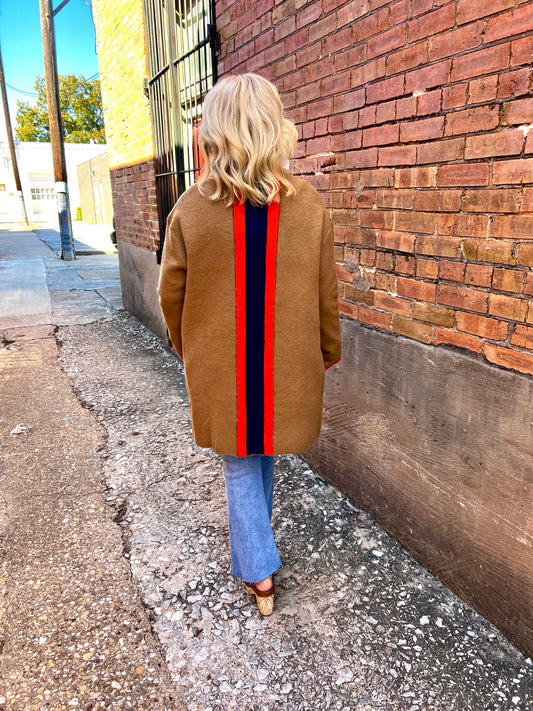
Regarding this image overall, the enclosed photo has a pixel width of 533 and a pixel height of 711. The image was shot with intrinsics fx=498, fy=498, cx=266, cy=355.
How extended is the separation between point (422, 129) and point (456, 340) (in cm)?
83

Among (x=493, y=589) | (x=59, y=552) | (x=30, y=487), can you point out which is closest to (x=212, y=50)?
(x=30, y=487)

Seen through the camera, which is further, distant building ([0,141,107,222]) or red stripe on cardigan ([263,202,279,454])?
distant building ([0,141,107,222])

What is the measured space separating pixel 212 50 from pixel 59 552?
11.2ft

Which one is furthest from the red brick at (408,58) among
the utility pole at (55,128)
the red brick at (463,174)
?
the utility pole at (55,128)

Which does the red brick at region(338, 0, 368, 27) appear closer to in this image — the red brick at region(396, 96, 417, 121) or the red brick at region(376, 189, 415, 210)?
the red brick at region(396, 96, 417, 121)

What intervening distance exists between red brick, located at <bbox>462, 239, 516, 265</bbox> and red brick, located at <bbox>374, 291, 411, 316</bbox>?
0.39 meters

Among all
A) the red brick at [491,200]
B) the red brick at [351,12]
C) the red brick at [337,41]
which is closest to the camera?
the red brick at [491,200]

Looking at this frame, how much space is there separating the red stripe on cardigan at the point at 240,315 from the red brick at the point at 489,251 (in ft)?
2.73

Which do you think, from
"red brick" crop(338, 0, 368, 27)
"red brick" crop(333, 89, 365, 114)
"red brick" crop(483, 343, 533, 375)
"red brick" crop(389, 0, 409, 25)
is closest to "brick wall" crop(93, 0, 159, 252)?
"red brick" crop(333, 89, 365, 114)

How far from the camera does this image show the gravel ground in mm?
1660

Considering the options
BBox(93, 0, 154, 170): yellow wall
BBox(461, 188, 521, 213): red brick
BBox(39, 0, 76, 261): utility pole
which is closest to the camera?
BBox(461, 188, 521, 213): red brick

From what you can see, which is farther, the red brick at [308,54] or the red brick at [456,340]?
the red brick at [308,54]

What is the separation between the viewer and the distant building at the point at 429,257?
1.66m

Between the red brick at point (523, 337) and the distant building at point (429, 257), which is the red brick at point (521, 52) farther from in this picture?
the red brick at point (523, 337)
